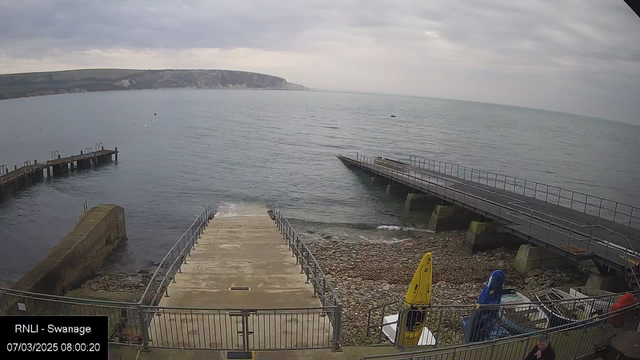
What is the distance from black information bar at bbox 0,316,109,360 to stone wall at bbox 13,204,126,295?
11.6 meters

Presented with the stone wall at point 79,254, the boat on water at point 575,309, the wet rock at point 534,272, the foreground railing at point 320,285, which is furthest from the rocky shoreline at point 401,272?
the stone wall at point 79,254

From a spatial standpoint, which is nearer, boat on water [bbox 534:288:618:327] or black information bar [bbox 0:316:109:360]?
black information bar [bbox 0:316:109:360]

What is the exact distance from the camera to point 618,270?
15.4 m

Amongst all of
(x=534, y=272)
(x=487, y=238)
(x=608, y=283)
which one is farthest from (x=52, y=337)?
(x=487, y=238)

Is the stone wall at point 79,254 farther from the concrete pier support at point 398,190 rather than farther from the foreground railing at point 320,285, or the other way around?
the concrete pier support at point 398,190

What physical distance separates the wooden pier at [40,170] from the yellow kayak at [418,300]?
38.3 meters

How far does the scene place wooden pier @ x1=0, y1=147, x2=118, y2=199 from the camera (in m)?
36.2

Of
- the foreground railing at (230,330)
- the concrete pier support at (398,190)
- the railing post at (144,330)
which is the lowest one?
the concrete pier support at (398,190)

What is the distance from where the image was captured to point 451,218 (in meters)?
27.8

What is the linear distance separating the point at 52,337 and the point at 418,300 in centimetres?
647

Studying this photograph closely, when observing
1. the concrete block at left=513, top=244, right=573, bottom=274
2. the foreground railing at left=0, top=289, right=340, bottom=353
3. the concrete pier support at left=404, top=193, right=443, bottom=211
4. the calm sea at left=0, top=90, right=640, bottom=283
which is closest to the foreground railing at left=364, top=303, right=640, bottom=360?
the foreground railing at left=0, top=289, right=340, bottom=353

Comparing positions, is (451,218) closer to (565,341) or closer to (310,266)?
(310,266)

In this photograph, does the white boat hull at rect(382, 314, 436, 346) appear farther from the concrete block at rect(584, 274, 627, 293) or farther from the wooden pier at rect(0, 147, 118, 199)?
the wooden pier at rect(0, 147, 118, 199)

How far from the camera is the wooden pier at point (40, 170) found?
3616 centimetres
